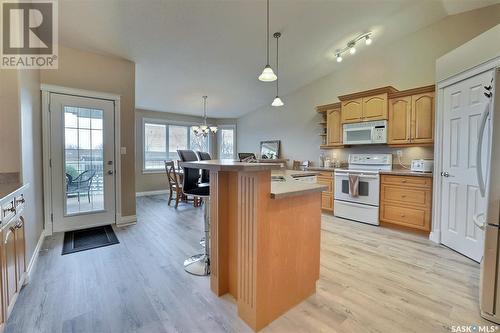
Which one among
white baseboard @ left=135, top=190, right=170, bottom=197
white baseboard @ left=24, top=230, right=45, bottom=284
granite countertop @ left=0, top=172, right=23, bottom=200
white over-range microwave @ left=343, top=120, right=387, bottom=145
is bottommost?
white baseboard @ left=24, top=230, right=45, bottom=284

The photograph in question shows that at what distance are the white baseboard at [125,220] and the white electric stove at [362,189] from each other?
3.67 metres

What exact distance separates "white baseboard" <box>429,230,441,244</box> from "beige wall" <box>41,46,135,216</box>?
464 cm

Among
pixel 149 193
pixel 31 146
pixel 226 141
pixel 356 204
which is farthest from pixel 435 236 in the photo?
pixel 149 193

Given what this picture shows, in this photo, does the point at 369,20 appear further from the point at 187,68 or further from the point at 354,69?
the point at 187,68

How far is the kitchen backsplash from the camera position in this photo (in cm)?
382

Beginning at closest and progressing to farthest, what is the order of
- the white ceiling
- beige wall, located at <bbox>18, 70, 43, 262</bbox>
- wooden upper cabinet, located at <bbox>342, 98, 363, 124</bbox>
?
beige wall, located at <bbox>18, 70, 43, 262</bbox>, the white ceiling, wooden upper cabinet, located at <bbox>342, 98, 363, 124</bbox>

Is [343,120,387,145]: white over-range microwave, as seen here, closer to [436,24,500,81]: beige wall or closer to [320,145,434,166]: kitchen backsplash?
[320,145,434,166]: kitchen backsplash

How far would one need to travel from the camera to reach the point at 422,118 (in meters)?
3.60

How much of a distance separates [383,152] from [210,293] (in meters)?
3.87

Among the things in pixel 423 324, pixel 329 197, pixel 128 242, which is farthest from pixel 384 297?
pixel 128 242

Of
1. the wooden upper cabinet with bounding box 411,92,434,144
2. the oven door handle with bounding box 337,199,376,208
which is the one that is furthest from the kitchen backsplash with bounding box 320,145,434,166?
the oven door handle with bounding box 337,199,376,208

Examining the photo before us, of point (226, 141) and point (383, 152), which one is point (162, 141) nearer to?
point (226, 141)

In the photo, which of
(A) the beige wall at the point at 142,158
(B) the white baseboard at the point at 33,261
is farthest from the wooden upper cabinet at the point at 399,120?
(A) the beige wall at the point at 142,158

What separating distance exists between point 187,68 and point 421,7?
3.84m
